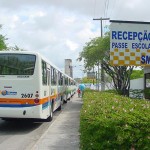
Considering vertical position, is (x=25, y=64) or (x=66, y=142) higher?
(x=25, y=64)

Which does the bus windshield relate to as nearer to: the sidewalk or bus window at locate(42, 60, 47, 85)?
bus window at locate(42, 60, 47, 85)

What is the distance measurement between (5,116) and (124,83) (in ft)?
72.8

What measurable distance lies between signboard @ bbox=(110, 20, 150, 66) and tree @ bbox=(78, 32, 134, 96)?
18653 millimetres

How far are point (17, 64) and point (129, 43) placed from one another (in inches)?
165

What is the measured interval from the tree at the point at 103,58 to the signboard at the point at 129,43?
18.7m

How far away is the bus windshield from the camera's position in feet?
45.8

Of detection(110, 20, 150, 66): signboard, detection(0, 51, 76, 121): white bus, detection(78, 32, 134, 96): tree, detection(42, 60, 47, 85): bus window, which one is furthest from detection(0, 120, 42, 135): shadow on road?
detection(78, 32, 134, 96): tree

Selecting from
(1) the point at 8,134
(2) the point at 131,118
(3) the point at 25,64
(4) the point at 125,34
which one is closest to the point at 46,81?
(3) the point at 25,64

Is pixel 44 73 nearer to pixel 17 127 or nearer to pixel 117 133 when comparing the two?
pixel 17 127

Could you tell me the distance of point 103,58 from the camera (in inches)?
1320

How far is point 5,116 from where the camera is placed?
13656 millimetres

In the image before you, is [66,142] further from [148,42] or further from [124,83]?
[124,83]

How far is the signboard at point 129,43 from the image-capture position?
12883 millimetres

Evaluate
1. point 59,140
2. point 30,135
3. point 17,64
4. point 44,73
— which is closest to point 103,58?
point 44,73
